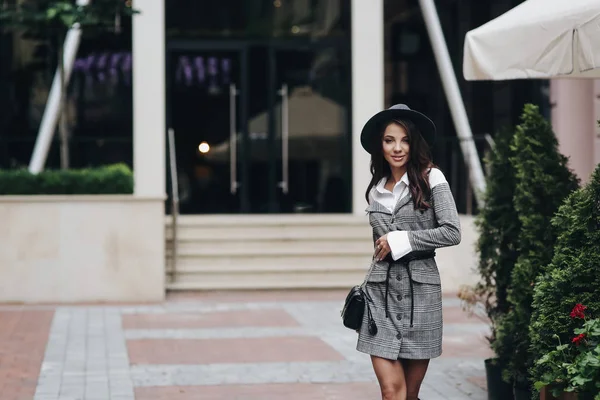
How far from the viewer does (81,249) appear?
45.6ft

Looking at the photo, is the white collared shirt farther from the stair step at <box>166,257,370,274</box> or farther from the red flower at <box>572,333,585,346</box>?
the stair step at <box>166,257,370,274</box>

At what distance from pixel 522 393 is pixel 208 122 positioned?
37.3ft

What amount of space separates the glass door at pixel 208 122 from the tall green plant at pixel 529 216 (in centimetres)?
1076

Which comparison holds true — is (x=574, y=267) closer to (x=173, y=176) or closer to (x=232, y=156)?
(x=173, y=176)

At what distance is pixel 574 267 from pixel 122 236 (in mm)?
8916

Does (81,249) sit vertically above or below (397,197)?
below

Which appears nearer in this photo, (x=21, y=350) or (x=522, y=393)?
(x=522, y=393)

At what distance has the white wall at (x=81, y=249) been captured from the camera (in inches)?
543

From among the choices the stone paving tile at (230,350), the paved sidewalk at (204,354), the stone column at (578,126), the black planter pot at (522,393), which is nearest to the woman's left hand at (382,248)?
the black planter pot at (522,393)

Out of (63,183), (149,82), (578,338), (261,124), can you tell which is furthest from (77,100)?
(578,338)

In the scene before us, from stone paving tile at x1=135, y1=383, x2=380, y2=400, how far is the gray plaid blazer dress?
2.70 m

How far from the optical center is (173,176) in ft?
53.7

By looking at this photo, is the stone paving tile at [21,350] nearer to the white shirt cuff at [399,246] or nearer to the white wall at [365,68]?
the white shirt cuff at [399,246]

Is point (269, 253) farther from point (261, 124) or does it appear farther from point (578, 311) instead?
point (578, 311)
